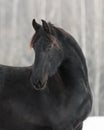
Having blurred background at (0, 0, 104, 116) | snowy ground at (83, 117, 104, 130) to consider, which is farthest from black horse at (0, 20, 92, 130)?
blurred background at (0, 0, 104, 116)

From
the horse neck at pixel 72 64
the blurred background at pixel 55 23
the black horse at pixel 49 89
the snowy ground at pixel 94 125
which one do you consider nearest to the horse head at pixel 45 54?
the black horse at pixel 49 89

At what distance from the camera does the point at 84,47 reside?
912 cm

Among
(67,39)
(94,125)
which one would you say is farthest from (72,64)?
(94,125)

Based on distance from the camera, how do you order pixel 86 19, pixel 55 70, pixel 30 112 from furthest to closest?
1. pixel 86 19
2. pixel 30 112
3. pixel 55 70

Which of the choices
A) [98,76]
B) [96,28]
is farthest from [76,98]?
[96,28]

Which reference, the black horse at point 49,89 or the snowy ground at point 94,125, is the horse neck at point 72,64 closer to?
the black horse at point 49,89

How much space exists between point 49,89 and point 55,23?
240 inches

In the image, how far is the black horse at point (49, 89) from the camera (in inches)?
120

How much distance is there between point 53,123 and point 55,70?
0.47 meters

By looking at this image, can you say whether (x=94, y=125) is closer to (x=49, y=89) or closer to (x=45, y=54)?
(x=49, y=89)

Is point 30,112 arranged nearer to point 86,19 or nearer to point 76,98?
point 76,98

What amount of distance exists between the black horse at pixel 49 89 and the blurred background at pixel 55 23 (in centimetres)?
549

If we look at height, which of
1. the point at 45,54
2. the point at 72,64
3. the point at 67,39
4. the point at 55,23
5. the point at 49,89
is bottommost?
the point at 49,89

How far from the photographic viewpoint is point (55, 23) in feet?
30.5
